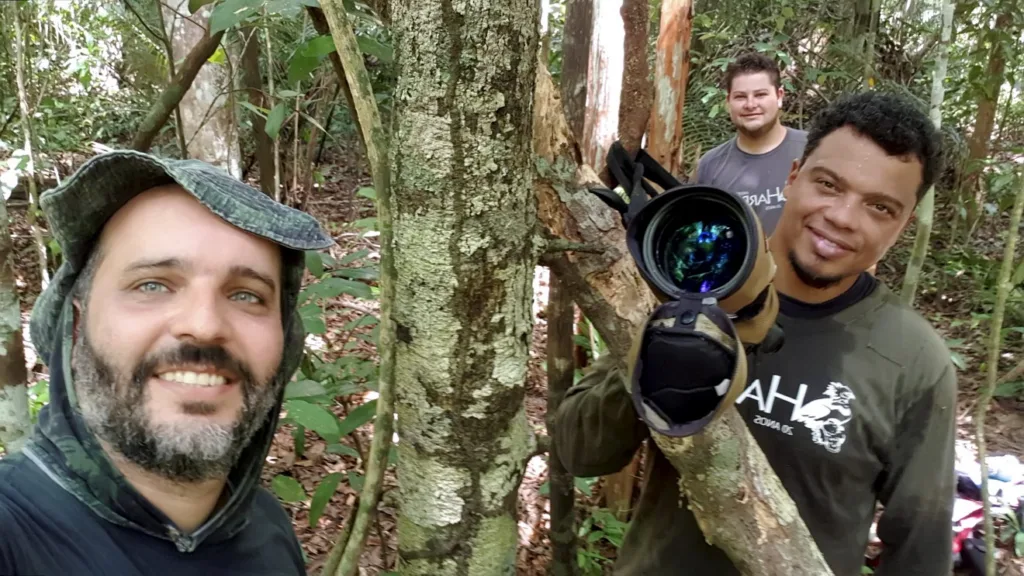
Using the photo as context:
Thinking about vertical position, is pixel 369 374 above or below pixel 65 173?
below

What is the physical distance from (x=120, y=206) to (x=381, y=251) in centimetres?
48

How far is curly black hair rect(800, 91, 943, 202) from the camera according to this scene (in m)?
1.46

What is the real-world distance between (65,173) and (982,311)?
789 centimetres

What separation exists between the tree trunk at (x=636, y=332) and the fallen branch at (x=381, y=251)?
0.94 ft

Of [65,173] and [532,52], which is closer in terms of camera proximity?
[532,52]

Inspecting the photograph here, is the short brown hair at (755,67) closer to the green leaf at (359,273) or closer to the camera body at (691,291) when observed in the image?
the green leaf at (359,273)

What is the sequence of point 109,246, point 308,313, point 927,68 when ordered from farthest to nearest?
point 927,68 < point 308,313 < point 109,246

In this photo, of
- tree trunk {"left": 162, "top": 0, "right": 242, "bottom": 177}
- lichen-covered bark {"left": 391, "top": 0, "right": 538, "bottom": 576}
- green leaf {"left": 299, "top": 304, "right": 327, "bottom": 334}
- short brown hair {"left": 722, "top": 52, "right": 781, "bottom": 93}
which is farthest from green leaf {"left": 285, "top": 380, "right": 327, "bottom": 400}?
short brown hair {"left": 722, "top": 52, "right": 781, "bottom": 93}

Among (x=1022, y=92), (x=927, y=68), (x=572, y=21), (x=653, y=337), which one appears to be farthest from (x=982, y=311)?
(x=653, y=337)

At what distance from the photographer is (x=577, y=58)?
2840 millimetres

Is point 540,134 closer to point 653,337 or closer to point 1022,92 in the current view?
point 653,337

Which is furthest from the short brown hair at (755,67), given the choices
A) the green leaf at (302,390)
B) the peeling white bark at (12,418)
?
the peeling white bark at (12,418)

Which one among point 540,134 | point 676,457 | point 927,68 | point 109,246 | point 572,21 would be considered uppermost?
point 927,68

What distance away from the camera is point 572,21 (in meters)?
2.80
